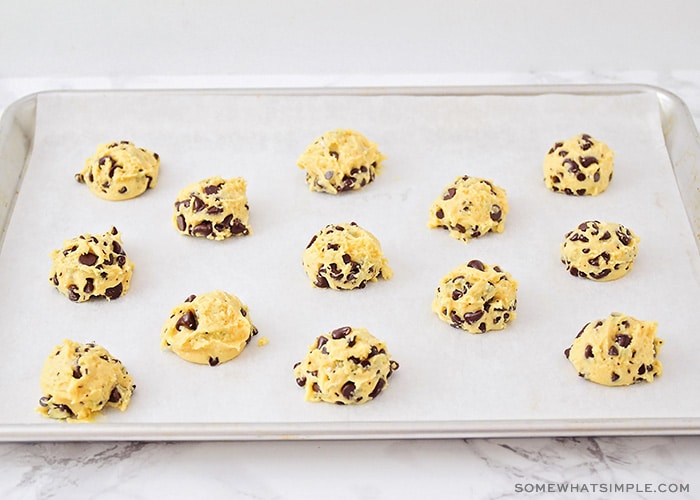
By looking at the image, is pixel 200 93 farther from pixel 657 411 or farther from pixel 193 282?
pixel 657 411

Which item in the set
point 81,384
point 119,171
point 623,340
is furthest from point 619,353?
point 119,171

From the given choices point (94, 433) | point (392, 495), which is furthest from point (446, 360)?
point (94, 433)

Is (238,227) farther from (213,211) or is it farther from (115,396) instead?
(115,396)

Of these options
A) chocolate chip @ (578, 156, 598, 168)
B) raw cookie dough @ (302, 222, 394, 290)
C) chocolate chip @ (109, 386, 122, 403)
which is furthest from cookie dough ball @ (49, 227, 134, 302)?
chocolate chip @ (578, 156, 598, 168)

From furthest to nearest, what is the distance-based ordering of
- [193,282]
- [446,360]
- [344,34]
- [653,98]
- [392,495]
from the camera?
[344,34]
[653,98]
[193,282]
[446,360]
[392,495]

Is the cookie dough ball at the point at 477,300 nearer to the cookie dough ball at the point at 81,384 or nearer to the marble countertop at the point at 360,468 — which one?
A: the marble countertop at the point at 360,468

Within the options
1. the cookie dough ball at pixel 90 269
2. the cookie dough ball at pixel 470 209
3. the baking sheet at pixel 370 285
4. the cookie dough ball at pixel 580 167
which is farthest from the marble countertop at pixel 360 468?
the cookie dough ball at pixel 580 167
